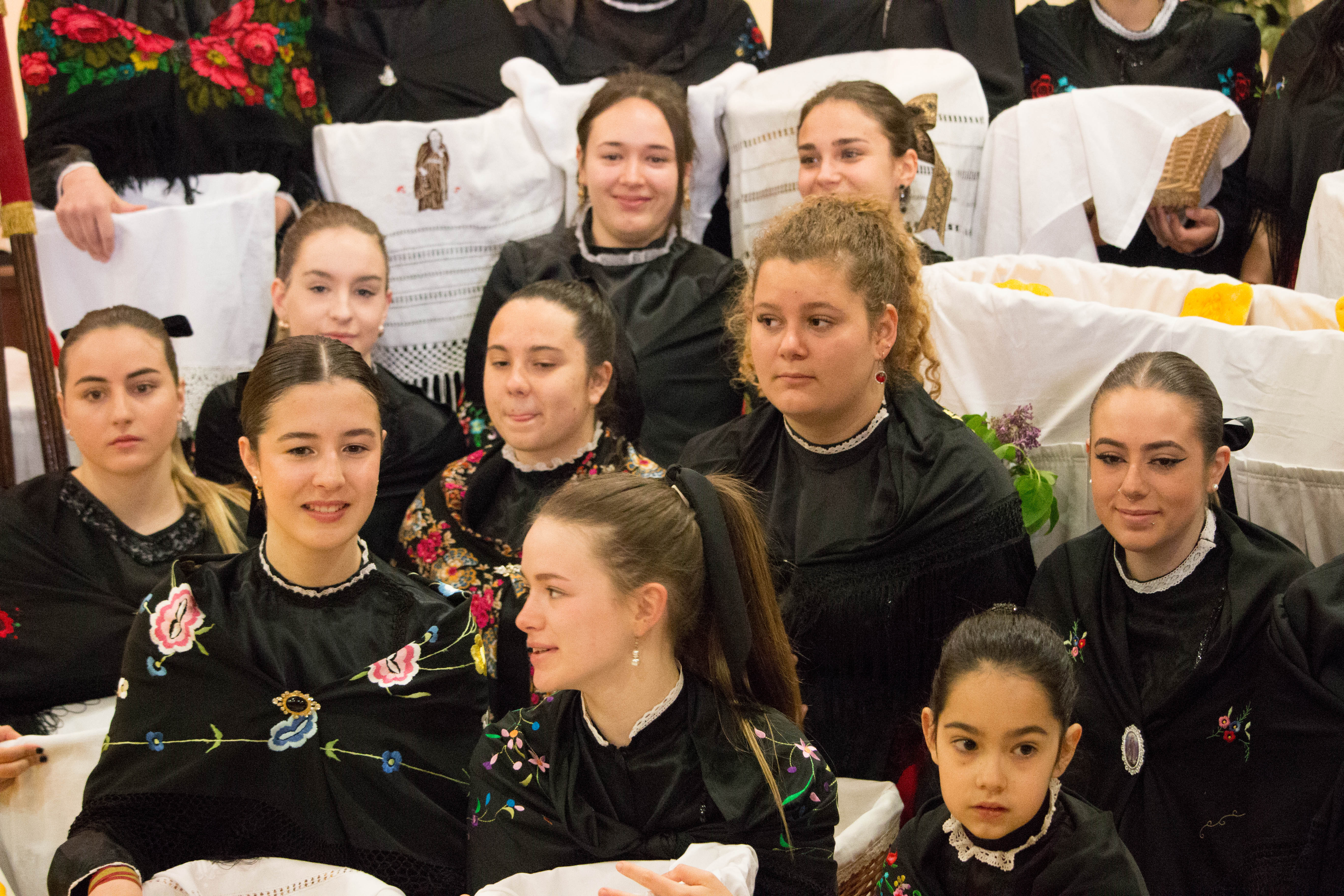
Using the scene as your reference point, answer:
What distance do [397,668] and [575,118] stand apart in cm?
186

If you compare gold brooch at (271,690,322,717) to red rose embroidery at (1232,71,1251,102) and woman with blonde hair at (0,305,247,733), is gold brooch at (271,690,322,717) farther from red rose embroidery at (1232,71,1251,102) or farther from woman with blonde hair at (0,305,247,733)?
red rose embroidery at (1232,71,1251,102)

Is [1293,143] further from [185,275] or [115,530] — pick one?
[115,530]

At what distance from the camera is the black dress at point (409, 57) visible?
3.60m

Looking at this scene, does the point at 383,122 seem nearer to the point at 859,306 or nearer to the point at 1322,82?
the point at 859,306

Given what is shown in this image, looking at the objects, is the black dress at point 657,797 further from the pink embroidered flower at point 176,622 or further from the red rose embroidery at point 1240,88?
the red rose embroidery at point 1240,88

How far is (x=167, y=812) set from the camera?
1.96 metres

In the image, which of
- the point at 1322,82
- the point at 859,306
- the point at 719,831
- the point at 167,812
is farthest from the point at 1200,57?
the point at 167,812

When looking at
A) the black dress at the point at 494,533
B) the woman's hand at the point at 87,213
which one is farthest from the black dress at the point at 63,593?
the woman's hand at the point at 87,213

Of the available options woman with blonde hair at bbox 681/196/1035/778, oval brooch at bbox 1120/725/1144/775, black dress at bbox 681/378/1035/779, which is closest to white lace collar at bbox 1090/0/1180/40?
woman with blonde hair at bbox 681/196/1035/778

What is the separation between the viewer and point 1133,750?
2.07 m

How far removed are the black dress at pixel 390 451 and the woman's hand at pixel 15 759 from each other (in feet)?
2.78

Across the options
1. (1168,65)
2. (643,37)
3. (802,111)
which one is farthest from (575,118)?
(1168,65)

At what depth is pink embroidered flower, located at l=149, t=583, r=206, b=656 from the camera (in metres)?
1.99

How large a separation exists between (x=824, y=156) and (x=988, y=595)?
45.3 inches
